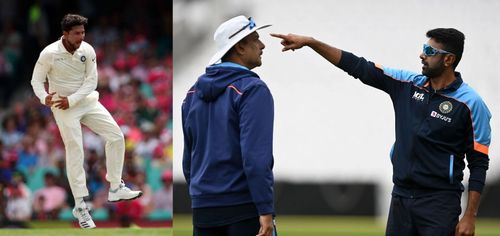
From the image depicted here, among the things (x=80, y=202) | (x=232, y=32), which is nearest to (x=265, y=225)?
(x=232, y=32)

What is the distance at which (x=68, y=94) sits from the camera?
25.8 ft

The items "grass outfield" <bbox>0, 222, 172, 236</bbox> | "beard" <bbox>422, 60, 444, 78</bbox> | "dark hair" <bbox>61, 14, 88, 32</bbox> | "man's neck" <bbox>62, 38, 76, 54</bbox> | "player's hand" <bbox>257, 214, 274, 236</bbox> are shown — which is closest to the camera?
"player's hand" <bbox>257, 214, 274, 236</bbox>

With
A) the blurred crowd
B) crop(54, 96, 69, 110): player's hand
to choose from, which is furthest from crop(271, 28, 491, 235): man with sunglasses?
the blurred crowd

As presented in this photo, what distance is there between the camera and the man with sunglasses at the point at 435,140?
652cm

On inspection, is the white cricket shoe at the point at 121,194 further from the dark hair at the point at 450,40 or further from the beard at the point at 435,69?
the dark hair at the point at 450,40

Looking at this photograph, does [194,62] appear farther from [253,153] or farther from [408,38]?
[253,153]

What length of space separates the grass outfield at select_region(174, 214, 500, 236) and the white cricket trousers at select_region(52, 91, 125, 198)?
29.7 feet

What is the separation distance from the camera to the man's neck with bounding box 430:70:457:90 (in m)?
6.70

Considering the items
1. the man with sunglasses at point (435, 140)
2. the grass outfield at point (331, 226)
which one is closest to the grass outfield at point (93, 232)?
the man with sunglasses at point (435, 140)

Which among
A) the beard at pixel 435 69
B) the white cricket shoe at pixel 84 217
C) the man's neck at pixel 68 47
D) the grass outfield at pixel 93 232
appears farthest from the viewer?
the grass outfield at pixel 93 232

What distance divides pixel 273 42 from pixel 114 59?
3.96m

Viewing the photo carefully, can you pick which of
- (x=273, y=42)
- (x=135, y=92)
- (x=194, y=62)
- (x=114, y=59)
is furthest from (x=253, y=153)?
(x=273, y=42)

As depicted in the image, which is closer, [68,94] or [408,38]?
[68,94]

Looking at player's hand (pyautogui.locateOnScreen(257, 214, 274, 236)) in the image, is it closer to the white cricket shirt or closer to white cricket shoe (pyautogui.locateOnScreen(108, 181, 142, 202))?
white cricket shoe (pyautogui.locateOnScreen(108, 181, 142, 202))
